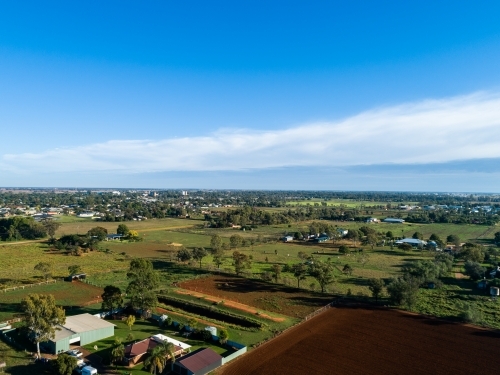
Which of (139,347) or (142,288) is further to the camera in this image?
(142,288)

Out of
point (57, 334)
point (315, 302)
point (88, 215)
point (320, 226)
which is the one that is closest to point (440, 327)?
point (315, 302)

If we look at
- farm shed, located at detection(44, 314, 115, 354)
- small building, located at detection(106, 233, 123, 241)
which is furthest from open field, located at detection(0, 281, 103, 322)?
small building, located at detection(106, 233, 123, 241)

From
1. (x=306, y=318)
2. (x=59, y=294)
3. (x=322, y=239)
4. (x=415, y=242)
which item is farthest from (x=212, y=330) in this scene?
(x=415, y=242)

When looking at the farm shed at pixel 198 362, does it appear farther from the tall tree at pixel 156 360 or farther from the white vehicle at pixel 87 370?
the white vehicle at pixel 87 370

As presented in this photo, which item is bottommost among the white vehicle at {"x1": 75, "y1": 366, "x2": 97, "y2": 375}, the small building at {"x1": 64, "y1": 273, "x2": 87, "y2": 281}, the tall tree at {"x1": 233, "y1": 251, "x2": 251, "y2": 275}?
the small building at {"x1": 64, "y1": 273, "x2": 87, "y2": 281}

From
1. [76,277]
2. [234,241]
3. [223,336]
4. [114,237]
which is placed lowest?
[76,277]

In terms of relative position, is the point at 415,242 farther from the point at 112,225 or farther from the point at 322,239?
the point at 112,225

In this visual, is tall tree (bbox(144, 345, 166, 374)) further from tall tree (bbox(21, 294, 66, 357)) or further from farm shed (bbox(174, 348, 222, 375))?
tall tree (bbox(21, 294, 66, 357))
